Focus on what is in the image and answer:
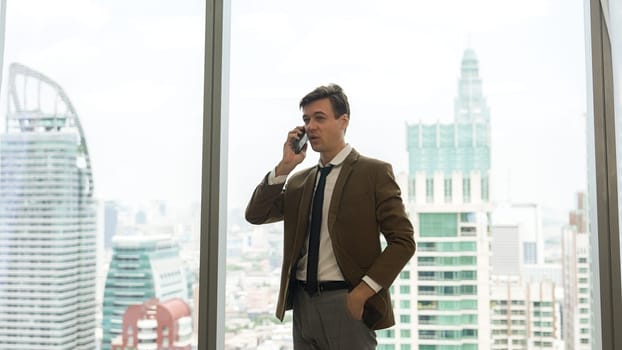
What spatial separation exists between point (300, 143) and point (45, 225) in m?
1.15

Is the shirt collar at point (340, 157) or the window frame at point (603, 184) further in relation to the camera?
the window frame at point (603, 184)

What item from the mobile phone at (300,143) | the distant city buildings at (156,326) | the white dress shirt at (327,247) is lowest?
the distant city buildings at (156,326)

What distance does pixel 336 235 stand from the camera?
1864 mm

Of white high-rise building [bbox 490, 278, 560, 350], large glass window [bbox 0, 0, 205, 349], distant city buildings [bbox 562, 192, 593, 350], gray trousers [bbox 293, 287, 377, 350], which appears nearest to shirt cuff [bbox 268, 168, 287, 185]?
gray trousers [bbox 293, 287, 377, 350]

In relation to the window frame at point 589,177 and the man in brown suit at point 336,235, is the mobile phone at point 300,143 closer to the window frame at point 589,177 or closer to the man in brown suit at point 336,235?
the man in brown suit at point 336,235

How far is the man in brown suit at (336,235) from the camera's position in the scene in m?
1.80

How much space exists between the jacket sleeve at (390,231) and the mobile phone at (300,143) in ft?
0.91

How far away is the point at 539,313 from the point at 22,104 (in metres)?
2.12

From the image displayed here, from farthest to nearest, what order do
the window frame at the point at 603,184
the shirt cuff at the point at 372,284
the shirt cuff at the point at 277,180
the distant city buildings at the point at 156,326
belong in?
1. the distant city buildings at the point at 156,326
2. the window frame at the point at 603,184
3. the shirt cuff at the point at 277,180
4. the shirt cuff at the point at 372,284

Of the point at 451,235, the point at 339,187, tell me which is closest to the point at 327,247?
the point at 339,187

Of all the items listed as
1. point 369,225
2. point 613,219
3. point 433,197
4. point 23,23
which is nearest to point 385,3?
point 433,197

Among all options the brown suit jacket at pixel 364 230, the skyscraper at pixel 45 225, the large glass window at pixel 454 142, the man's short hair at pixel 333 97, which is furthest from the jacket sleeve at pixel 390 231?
the skyscraper at pixel 45 225

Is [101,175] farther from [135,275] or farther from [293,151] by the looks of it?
[293,151]

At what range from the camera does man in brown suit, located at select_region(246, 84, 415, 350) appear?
5.92ft
